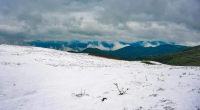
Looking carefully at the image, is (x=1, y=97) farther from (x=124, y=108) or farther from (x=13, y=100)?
(x=124, y=108)

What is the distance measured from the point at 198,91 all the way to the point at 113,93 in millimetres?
7097

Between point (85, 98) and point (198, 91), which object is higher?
point (198, 91)

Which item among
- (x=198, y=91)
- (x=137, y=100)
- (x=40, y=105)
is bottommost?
(x=40, y=105)

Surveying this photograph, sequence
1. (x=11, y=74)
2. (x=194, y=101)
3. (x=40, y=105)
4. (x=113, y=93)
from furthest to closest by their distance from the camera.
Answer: (x=11, y=74)
(x=113, y=93)
(x=40, y=105)
(x=194, y=101)

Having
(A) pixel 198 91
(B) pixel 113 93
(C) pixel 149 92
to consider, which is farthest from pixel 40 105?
(A) pixel 198 91

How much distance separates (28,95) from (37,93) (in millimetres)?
797

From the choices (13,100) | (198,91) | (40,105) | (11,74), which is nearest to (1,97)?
(13,100)

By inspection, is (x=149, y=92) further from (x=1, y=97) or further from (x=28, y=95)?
(x=1, y=97)

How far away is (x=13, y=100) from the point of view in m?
12.3

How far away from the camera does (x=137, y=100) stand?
11.7 metres

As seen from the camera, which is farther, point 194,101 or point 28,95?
point 28,95

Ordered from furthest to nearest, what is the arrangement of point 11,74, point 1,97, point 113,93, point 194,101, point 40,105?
point 11,74 → point 113,93 → point 1,97 → point 40,105 → point 194,101

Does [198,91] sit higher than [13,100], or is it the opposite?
[198,91]

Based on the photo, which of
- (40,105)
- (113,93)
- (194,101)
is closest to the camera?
(194,101)
